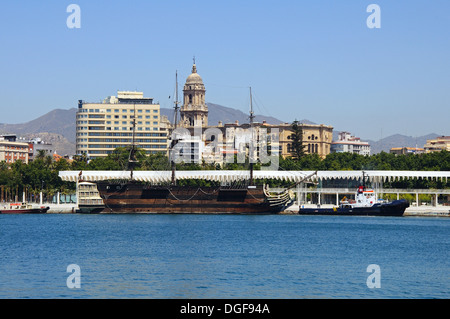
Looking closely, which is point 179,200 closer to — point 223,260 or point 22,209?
point 22,209

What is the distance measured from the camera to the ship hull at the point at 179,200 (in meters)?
120

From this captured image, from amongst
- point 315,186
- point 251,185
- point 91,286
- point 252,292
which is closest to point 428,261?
point 252,292

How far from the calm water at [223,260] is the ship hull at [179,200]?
26245 millimetres

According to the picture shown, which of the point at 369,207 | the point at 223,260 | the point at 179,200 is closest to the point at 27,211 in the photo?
the point at 179,200

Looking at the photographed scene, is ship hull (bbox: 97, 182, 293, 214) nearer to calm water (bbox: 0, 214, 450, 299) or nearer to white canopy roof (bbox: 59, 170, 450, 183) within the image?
white canopy roof (bbox: 59, 170, 450, 183)

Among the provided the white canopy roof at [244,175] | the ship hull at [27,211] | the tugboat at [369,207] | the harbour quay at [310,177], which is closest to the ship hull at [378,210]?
the tugboat at [369,207]

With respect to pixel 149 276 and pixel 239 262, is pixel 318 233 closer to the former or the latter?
pixel 239 262

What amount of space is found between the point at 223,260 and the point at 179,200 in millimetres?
66632

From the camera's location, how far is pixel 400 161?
16500cm

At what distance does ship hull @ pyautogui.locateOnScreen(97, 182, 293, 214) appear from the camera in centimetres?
12050

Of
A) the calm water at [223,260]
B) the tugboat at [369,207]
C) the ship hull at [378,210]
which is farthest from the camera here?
the tugboat at [369,207]

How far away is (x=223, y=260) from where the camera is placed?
56.1 meters

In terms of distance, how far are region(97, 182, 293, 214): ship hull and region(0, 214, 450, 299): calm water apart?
26.2 metres

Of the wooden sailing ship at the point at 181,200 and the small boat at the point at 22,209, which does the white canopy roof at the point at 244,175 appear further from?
the small boat at the point at 22,209
